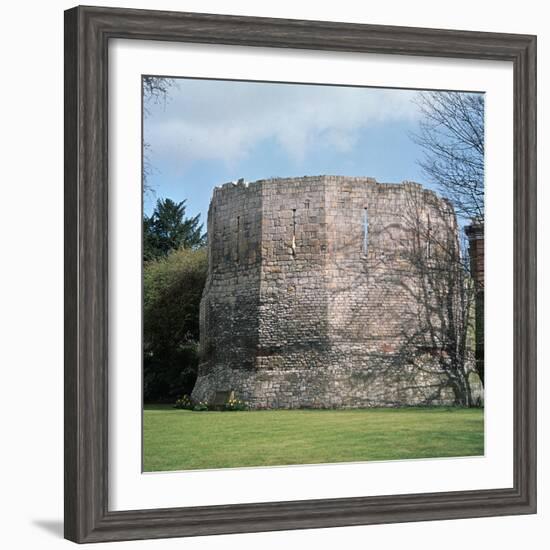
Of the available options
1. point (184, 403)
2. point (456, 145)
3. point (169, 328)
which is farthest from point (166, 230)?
point (456, 145)

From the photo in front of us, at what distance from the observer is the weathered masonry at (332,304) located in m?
9.64

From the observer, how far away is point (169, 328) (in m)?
8.95

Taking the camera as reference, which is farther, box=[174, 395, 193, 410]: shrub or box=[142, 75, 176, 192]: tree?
box=[174, 395, 193, 410]: shrub

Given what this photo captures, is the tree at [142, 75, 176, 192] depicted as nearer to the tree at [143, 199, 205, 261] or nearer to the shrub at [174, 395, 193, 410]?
the tree at [143, 199, 205, 261]

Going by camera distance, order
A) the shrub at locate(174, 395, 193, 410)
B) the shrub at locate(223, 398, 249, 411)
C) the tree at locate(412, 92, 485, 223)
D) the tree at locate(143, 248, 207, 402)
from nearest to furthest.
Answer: the tree at locate(143, 248, 207, 402) < the shrub at locate(174, 395, 193, 410) < the tree at locate(412, 92, 485, 223) < the shrub at locate(223, 398, 249, 411)

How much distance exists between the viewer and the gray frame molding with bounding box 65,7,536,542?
800 cm

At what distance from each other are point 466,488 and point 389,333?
4.39ft

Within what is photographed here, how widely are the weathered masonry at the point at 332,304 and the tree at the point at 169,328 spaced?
19 cm

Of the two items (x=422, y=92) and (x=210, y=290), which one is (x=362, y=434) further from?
(x=422, y=92)

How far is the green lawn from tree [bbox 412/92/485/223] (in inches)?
64.1

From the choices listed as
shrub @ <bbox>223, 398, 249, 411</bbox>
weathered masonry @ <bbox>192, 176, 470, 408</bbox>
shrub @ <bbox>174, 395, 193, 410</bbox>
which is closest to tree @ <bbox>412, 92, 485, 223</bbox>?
weathered masonry @ <bbox>192, 176, 470, 408</bbox>

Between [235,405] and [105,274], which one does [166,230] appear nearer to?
[105,274]

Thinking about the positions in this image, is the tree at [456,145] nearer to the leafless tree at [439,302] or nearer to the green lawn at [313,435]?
the leafless tree at [439,302]

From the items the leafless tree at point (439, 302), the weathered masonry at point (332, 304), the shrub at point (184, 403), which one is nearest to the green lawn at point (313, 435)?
the shrub at point (184, 403)
